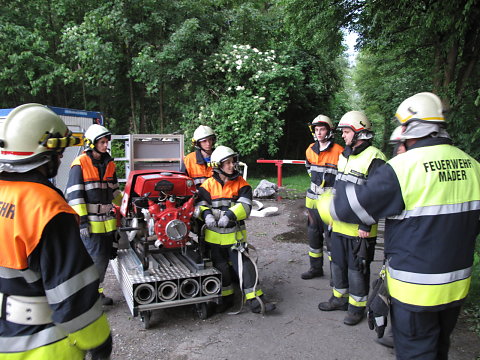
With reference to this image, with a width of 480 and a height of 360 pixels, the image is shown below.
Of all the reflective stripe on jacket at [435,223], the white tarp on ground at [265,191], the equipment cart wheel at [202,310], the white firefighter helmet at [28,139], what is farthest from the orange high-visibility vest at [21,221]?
the white tarp on ground at [265,191]

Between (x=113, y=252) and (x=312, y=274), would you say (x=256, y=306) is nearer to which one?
(x=312, y=274)

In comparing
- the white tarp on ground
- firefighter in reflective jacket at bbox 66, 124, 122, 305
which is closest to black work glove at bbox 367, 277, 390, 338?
firefighter in reflective jacket at bbox 66, 124, 122, 305

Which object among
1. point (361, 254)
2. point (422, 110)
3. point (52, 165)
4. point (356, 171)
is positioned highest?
point (422, 110)

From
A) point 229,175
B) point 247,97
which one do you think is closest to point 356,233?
point 229,175

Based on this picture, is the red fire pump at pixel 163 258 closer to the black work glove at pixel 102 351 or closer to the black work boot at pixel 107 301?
the black work boot at pixel 107 301

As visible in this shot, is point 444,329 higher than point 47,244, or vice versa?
point 47,244

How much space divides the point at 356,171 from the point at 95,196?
284cm

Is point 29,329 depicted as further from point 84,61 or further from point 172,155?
point 84,61

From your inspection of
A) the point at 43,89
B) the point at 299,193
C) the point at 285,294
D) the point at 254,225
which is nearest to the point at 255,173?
the point at 299,193

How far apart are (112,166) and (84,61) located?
10015 mm

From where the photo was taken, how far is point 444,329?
2.46m

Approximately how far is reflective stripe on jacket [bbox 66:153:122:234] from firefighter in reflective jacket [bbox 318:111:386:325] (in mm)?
2569

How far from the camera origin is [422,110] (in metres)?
2.42

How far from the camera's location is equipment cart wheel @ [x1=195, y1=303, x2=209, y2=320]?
4.21 m
